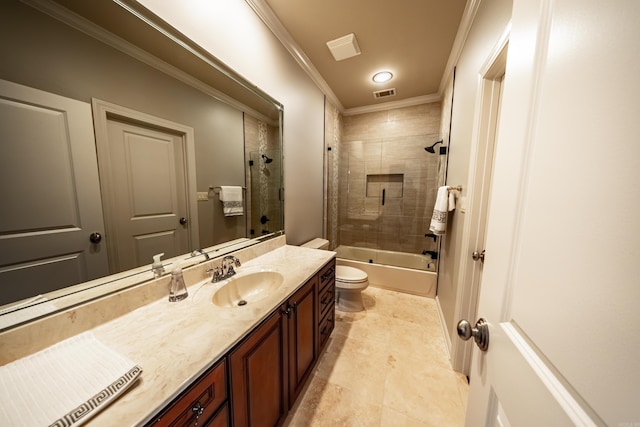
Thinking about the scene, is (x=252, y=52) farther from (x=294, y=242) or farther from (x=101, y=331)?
(x=101, y=331)

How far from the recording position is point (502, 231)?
53cm

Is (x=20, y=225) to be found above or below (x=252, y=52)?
below

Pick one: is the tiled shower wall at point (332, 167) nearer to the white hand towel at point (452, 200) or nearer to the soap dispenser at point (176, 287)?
the white hand towel at point (452, 200)

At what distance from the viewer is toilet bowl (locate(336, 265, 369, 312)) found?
7.13ft

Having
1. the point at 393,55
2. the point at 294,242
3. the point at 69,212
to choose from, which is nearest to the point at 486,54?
the point at 393,55

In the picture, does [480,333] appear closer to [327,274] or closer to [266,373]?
[266,373]

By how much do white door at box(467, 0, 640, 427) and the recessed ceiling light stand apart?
2132 millimetres

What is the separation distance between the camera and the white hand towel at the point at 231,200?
145cm

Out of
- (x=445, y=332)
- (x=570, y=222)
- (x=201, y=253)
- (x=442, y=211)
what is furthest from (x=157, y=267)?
(x=445, y=332)

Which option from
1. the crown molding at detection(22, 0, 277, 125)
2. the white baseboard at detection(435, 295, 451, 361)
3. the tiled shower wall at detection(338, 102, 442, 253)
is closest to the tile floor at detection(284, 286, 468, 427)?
the white baseboard at detection(435, 295, 451, 361)

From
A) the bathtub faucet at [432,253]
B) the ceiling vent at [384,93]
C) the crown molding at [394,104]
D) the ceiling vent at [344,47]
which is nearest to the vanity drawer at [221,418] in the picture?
the ceiling vent at [344,47]

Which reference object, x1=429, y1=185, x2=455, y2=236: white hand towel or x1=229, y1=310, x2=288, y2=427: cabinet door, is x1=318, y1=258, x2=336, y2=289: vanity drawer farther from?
x1=429, y1=185, x2=455, y2=236: white hand towel

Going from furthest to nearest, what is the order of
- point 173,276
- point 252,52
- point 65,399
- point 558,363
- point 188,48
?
point 252,52
point 188,48
point 173,276
point 65,399
point 558,363

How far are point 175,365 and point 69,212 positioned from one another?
2.42ft
